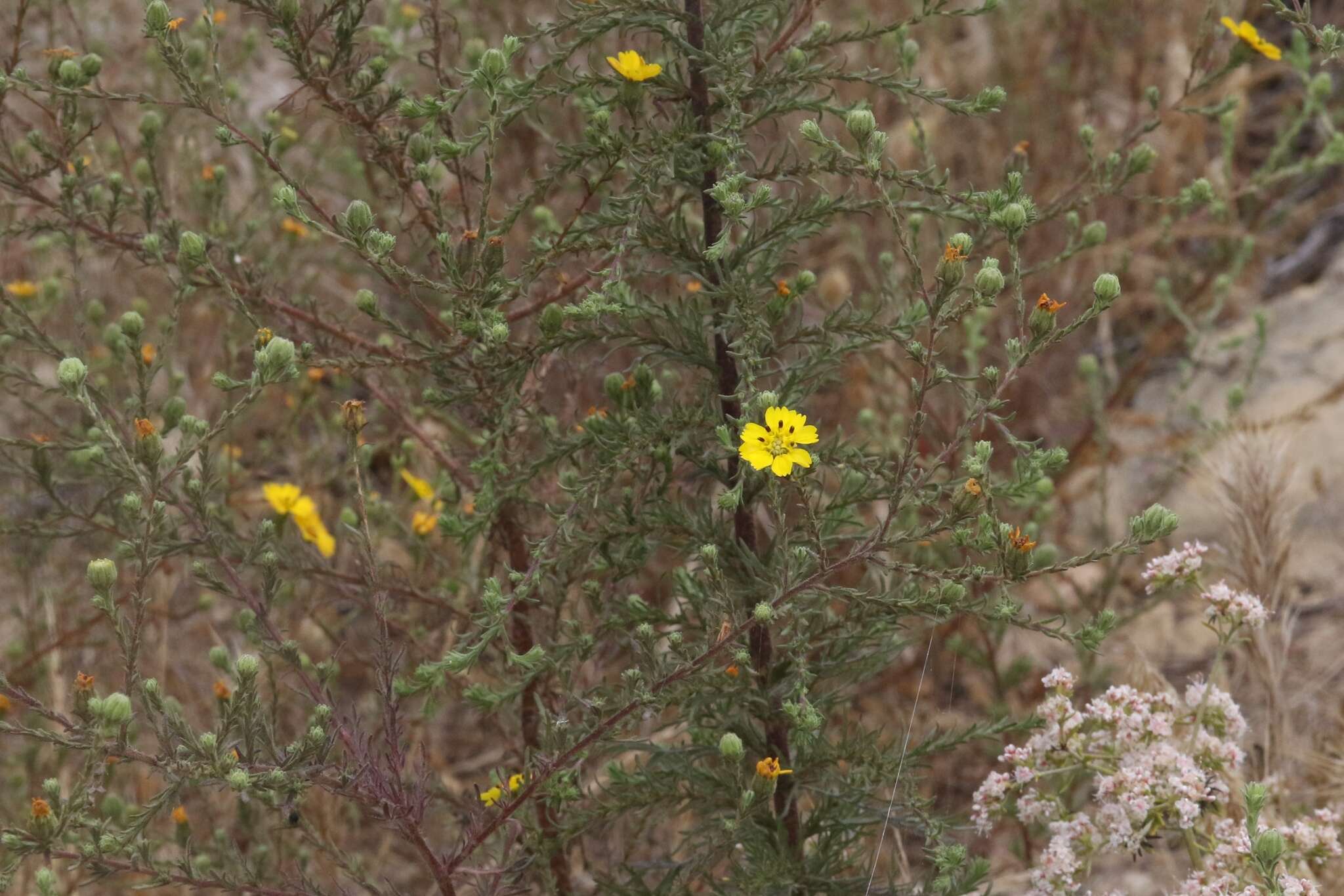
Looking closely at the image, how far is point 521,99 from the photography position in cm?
197

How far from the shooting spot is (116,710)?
1.73m

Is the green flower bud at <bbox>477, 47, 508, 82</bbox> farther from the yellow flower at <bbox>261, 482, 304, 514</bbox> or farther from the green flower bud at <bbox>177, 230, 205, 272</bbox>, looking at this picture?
the yellow flower at <bbox>261, 482, 304, 514</bbox>

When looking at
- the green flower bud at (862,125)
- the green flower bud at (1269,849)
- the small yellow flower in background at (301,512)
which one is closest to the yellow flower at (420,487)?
the small yellow flower in background at (301,512)

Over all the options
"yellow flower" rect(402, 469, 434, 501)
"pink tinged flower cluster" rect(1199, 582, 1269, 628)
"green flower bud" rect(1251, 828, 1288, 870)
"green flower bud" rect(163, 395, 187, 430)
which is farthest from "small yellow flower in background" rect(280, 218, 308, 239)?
"green flower bud" rect(1251, 828, 1288, 870)

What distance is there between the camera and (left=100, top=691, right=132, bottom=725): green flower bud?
172cm

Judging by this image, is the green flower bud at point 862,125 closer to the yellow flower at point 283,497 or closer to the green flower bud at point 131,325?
the green flower bud at point 131,325

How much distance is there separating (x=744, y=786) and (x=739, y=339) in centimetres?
78

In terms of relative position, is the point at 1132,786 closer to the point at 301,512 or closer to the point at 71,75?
the point at 301,512

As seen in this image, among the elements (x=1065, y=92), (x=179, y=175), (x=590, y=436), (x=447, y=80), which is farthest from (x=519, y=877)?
(x=1065, y=92)

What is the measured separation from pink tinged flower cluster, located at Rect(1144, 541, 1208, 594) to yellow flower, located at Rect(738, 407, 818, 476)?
87cm

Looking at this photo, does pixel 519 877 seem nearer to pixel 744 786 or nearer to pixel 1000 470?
pixel 744 786

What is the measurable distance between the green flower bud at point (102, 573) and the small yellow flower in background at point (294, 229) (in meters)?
1.99

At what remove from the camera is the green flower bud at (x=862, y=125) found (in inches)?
70.8

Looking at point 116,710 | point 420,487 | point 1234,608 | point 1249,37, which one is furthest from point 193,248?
point 1249,37
